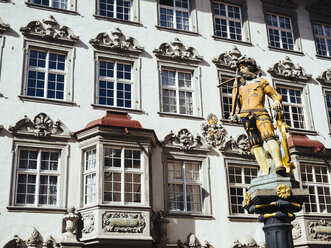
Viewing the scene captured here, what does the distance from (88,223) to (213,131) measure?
5732 millimetres

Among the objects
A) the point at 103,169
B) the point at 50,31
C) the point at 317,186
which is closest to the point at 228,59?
the point at 317,186

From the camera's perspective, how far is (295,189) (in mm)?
9320

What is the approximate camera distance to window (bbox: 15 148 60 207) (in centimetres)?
1495

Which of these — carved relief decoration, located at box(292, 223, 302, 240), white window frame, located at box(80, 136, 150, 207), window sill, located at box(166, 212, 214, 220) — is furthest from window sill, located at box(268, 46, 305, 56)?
window sill, located at box(166, 212, 214, 220)

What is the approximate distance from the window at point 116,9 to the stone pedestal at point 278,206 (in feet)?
36.8

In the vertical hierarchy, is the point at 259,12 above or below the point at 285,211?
above

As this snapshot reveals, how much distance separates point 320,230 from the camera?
17297mm

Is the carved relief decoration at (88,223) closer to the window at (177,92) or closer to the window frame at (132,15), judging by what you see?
the window at (177,92)

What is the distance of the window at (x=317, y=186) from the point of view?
59.6ft

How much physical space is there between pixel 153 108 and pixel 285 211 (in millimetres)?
8857

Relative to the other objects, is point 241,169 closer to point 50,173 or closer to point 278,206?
point 50,173

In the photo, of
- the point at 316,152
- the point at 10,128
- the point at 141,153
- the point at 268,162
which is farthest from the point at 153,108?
the point at 268,162

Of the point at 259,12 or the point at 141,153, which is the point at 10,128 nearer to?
the point at 141,153

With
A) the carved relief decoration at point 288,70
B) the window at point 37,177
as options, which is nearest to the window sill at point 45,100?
the window at point 37,177
